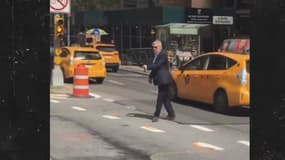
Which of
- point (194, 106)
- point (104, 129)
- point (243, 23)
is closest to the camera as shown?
point (104, 129)

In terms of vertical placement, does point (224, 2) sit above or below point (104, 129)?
above

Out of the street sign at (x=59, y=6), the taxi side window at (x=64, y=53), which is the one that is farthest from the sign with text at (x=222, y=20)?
the street sign at (x=59, y=6)

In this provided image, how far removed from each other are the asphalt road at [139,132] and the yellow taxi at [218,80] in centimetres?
32

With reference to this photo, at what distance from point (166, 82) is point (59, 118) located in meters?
2.37

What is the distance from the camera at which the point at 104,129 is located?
11.5 metres

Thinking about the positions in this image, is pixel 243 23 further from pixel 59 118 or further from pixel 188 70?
pixel 59 118

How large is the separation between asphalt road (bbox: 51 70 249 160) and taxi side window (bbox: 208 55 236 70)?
3.62 ft

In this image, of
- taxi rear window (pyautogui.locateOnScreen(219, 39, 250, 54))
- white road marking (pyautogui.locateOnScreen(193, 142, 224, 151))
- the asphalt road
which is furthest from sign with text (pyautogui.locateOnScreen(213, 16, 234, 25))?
white road marking (pyautogui.locateOnScreen(193, 142, 224, 151))

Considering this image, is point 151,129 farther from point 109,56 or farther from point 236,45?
point 109,56

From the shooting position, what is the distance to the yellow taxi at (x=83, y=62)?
24.1 metres

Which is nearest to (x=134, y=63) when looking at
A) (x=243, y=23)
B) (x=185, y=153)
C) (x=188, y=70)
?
(x=243, y=23)

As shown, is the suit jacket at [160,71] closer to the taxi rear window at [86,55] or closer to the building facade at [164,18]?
the taxi rear window at [86,55]

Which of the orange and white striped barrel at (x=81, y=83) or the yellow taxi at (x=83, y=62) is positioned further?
the yellow taxi at (x=83, y=62)
